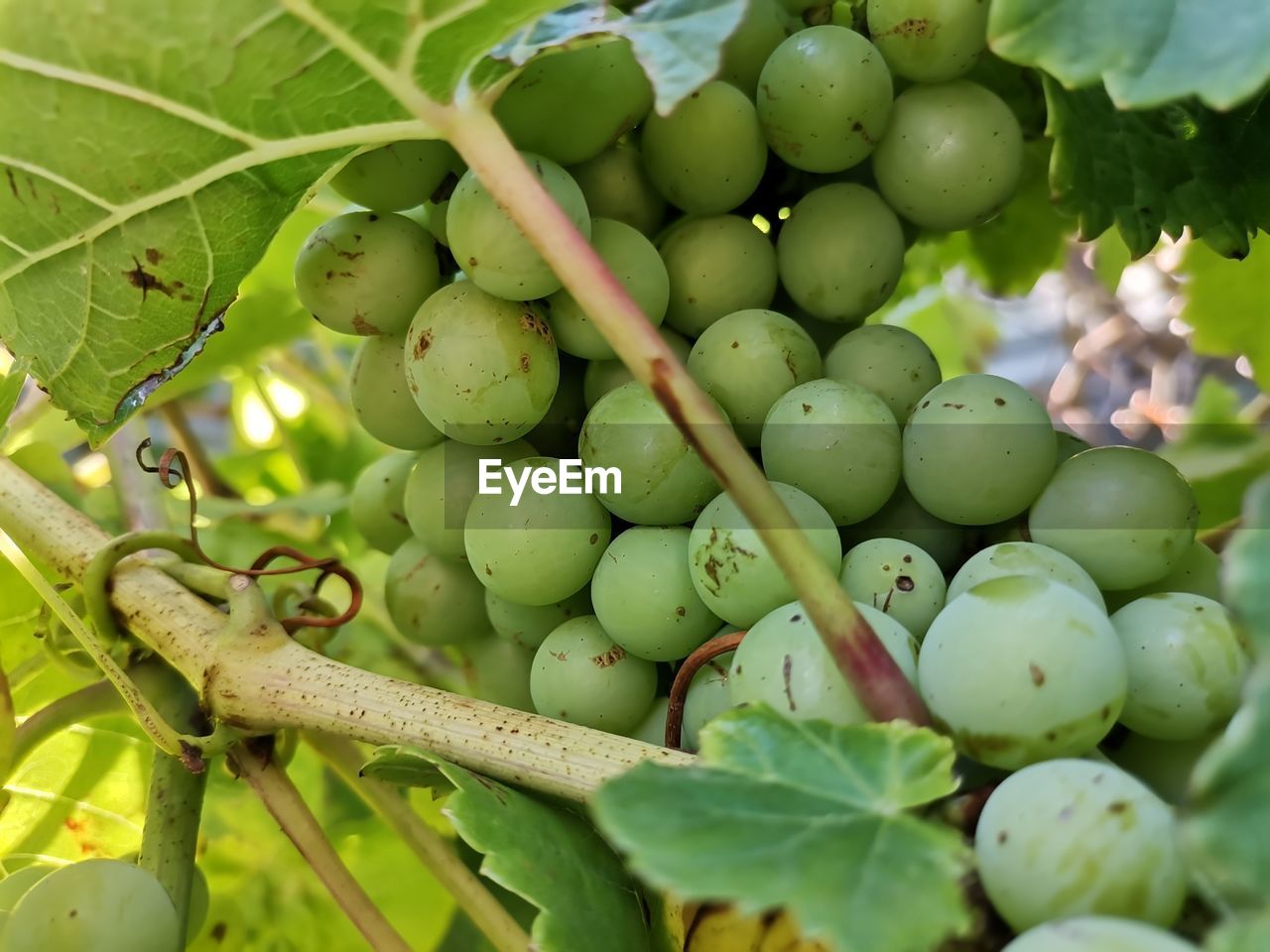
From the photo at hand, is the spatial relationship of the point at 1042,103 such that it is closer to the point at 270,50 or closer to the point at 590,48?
the point at 590,48

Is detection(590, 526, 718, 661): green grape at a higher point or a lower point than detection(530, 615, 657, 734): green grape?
higher

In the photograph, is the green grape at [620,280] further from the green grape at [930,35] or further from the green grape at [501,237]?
the green grape at [930,35]

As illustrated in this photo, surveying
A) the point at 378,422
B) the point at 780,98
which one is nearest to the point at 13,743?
the point at 378,422

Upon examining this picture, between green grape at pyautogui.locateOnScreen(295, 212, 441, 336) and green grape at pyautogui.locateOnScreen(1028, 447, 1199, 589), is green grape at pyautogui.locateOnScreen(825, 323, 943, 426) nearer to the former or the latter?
green grape at pyautogui.locateOnScreen(1028, 447, 1199, 589)

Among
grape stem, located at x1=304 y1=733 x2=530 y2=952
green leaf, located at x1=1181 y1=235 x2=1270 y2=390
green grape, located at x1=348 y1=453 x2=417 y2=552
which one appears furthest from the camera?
green leaf, located at x1=1181 y1=235 x2=1270 y2=390

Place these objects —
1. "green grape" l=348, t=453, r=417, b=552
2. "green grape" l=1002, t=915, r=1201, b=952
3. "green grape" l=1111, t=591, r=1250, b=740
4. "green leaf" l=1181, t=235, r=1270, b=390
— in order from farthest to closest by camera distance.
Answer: "green leaf" l=1181, t=235, r=1270, b=390 < "green grape" l=348, t=453, r=417, b=552 < "green grape" l=1111, t=591, r=1250, b=740 < "green grape" l=1002, t=915, r=1201, b=952

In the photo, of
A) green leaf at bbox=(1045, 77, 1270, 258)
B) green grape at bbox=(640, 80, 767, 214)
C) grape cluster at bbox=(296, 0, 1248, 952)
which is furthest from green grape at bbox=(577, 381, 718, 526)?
green leaf at bbox=(1045, 77, 1270, 258)

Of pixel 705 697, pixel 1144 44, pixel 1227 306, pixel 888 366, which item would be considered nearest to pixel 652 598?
pixel 705 697

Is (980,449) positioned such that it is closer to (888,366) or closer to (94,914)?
(888,366)
